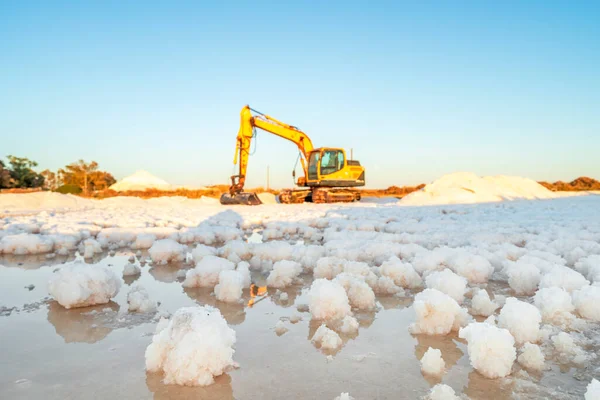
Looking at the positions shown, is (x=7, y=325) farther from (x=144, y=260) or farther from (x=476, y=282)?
(x=476, y=282)

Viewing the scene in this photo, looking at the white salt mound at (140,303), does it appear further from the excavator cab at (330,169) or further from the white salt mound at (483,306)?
the excavator cab at (330,169)

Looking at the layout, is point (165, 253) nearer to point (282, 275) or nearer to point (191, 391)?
point (282, 275)

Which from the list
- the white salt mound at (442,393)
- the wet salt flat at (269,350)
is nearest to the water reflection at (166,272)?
the wet salt flat at (269,350)

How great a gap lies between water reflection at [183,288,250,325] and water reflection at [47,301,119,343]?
16.5 inches

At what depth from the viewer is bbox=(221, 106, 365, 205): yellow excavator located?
14.7 metres

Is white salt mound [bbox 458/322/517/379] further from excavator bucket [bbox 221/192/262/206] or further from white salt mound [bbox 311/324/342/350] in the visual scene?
excavator bucket [bbox 221/192/262/206]

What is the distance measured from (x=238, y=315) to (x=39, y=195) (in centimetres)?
1347

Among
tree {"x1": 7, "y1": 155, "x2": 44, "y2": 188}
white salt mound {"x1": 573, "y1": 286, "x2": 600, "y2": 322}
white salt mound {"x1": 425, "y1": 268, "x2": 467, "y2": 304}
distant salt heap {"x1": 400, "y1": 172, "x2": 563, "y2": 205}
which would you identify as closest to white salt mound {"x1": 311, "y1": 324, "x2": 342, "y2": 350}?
white salt mound {"x1": 425, "y1": 268, "x2": 467, "y2": 304}

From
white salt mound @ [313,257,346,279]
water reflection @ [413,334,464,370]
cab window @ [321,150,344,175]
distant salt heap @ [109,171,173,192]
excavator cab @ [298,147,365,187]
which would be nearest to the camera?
water reflection @ [413,334,464,370]

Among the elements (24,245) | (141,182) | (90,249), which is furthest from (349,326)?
(141,182)

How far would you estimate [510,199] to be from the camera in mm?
13312

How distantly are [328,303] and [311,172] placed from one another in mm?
13713

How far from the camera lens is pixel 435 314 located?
157 cm

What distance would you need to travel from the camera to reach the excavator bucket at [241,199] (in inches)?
543
